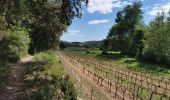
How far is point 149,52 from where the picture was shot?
65062 mm

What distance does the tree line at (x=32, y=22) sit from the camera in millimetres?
19703

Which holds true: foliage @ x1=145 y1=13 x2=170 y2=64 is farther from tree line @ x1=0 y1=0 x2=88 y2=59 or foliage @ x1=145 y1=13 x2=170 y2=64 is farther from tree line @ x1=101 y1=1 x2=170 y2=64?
tree line @ x1=0 y1=0 x2=88 y2=59

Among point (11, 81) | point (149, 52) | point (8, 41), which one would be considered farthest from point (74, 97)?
point (149, 52)

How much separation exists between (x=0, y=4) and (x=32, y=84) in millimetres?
4630

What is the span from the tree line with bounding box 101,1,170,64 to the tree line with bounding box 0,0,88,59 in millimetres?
19170

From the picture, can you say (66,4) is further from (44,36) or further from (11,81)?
(44,36)

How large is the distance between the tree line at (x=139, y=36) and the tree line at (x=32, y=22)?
1917cm

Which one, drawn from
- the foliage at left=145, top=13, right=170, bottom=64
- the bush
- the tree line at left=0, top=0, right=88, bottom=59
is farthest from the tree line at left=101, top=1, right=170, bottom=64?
the bush

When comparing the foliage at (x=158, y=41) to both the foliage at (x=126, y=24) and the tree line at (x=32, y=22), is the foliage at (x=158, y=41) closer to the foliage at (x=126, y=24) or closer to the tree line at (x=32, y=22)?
the tree line at (x=32, y=22)

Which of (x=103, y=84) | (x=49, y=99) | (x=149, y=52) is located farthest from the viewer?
(x=149, y=52)

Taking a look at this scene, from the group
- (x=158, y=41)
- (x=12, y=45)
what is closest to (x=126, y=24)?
(x=158, y=41)

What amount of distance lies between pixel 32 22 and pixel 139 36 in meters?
46.3

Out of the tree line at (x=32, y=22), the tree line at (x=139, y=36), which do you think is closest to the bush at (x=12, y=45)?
the tree line at (x=32, y=22)

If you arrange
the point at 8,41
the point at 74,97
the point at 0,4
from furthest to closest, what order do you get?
the point at 8,41, the point at 0,4, the point at 74,97
